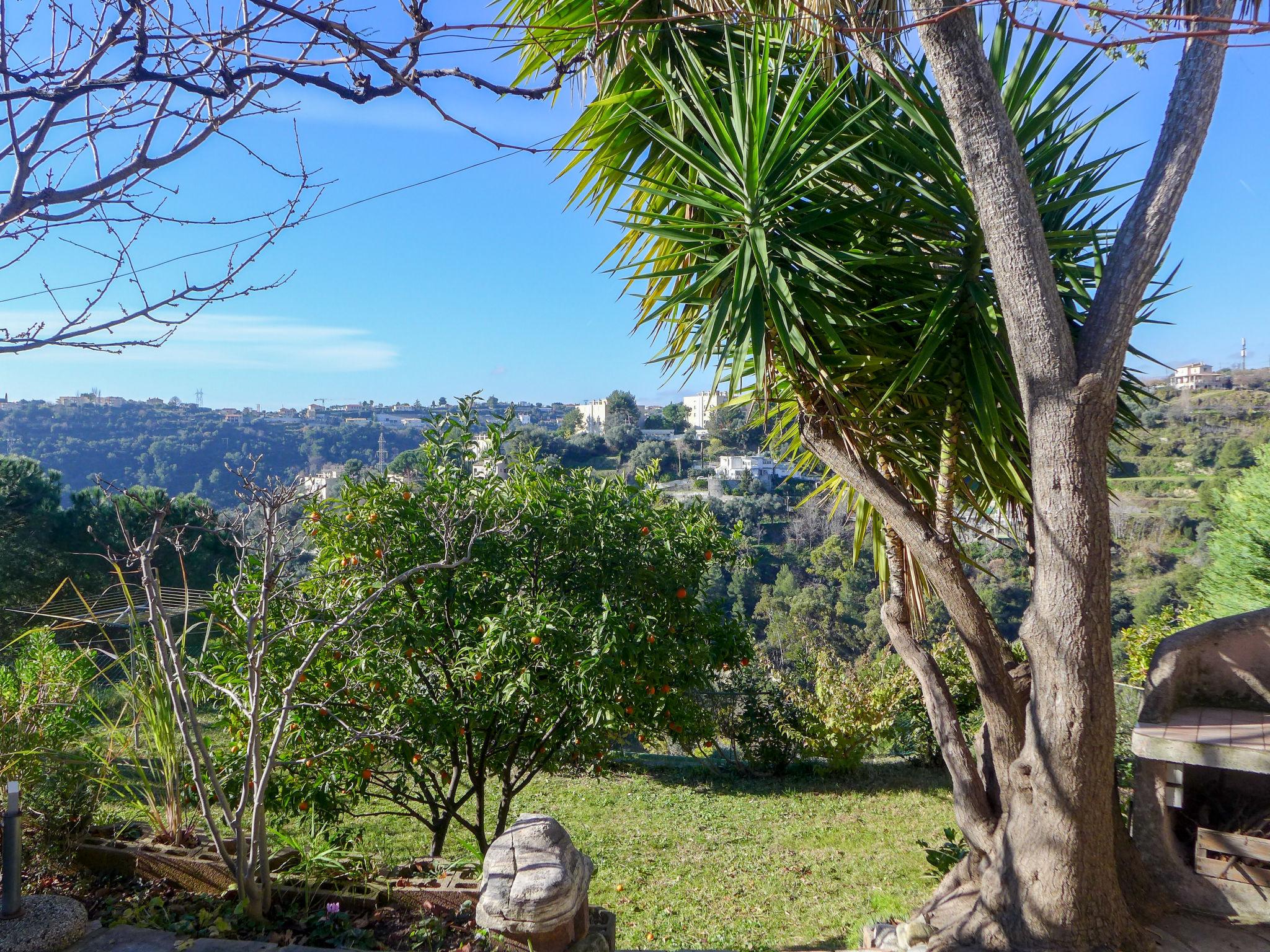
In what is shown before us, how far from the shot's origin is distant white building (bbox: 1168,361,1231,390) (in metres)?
26.6

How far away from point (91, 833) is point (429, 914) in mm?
1371

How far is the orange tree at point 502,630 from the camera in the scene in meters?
3.06

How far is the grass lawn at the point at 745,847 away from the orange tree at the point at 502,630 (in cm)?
52

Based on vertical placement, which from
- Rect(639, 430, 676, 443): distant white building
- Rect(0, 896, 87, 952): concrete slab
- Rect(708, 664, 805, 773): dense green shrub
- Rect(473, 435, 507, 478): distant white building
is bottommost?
Rect(708, 664, 805, 773): dense green shrub

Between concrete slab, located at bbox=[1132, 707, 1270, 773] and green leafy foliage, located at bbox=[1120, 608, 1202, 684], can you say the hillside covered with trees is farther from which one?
concrete slab, located at bbox=[1132, 707, 1270, 773]

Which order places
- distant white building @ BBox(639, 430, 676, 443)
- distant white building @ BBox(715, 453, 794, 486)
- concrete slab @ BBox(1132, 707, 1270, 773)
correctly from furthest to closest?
distant white building @ BBox(639, 430, 676, 443) → distant white building @ BBox(715, 453, 794, 486) → concrete slab @ BBox(1132, 707, 1270, 773)

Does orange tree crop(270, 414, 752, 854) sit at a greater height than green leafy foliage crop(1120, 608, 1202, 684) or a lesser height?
greater

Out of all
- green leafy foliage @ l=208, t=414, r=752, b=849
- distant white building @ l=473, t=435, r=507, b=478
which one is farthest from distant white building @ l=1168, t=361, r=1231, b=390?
distant white building @ l=473, t=435, r=507, b=478

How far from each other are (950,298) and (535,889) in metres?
2.38

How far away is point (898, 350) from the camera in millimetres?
3080

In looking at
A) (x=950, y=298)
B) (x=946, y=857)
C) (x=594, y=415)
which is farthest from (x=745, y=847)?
(x=594, y=415)

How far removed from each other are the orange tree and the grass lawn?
1.71 ft

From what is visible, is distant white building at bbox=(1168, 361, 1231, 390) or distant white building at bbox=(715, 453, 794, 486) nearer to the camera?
distant white building at bbox=(1168, 361, 1231, 390)

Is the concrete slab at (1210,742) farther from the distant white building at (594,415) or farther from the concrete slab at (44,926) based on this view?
the distant white building at (594,415)
